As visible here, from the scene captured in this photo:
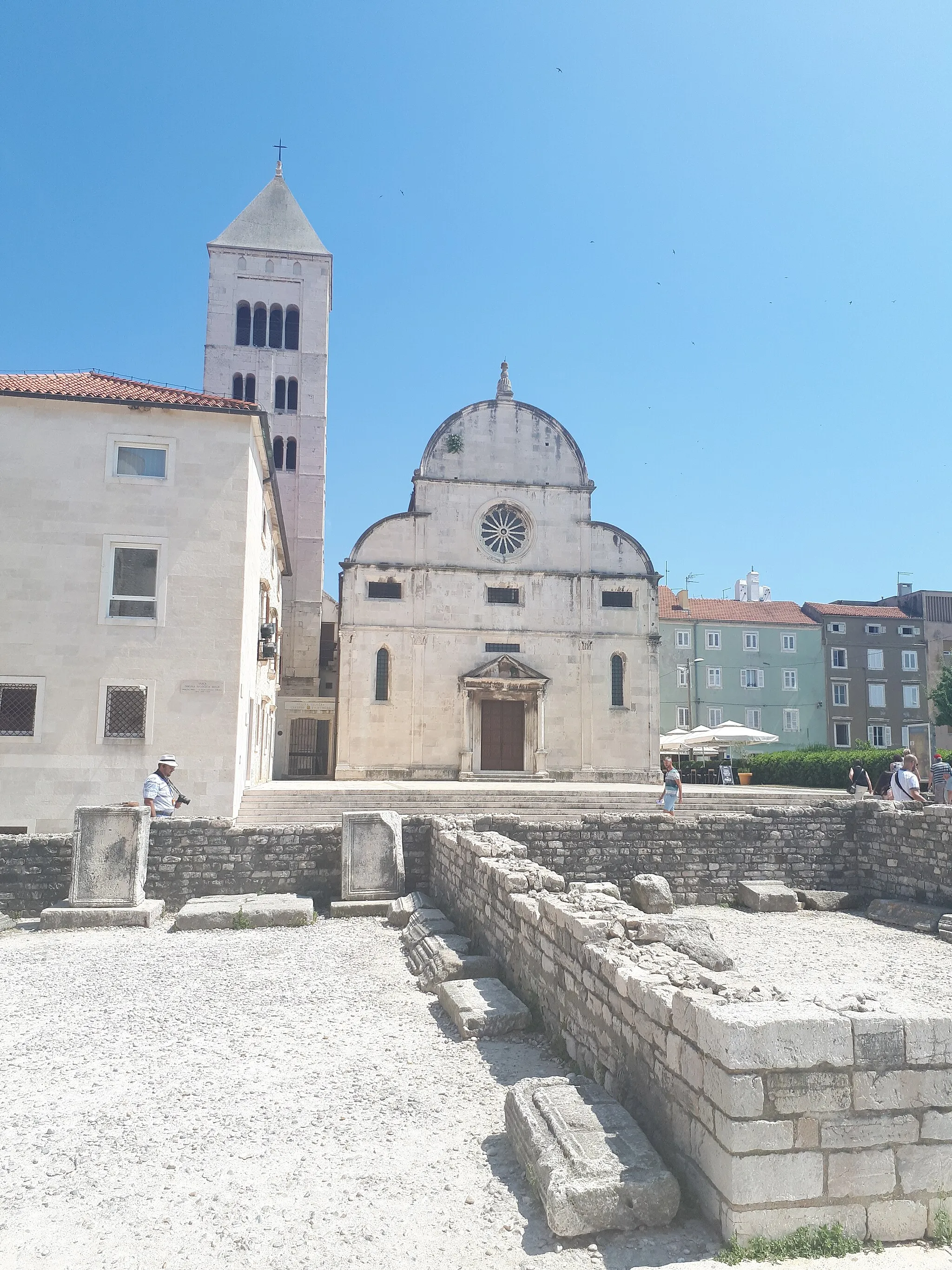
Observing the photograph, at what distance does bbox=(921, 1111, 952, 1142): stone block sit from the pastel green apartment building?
41469 mm

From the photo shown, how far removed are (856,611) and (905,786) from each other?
36091mm

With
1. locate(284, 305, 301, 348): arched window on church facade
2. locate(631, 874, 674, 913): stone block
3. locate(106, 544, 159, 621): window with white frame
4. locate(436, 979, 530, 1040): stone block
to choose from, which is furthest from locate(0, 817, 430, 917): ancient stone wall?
locate(284, 305, 301, 348): arched window on church facade

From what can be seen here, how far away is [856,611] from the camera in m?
47.7

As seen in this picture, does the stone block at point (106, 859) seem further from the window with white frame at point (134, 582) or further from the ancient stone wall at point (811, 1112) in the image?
the ancient stone wall at point (811, 1112)

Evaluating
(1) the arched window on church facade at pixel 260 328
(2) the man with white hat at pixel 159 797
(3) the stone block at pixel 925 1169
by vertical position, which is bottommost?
(3) the stone block at pixel 925 1169

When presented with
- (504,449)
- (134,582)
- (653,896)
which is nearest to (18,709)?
(134,582)

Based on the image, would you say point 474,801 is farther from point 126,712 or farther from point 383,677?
point 383,677

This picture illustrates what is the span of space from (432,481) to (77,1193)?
27.2 meters

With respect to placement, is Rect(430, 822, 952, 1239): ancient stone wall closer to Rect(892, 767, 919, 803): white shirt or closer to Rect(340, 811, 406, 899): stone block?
Rect(340, 811, 406, 899): stone block

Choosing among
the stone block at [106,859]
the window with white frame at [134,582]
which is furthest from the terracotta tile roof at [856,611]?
the stone block at [106,859]

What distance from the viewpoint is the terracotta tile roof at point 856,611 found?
47.1 metres

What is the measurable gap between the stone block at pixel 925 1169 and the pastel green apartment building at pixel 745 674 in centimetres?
4146

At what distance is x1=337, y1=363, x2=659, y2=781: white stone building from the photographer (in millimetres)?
28672

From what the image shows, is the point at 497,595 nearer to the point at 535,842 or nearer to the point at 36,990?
the point at 535,842
